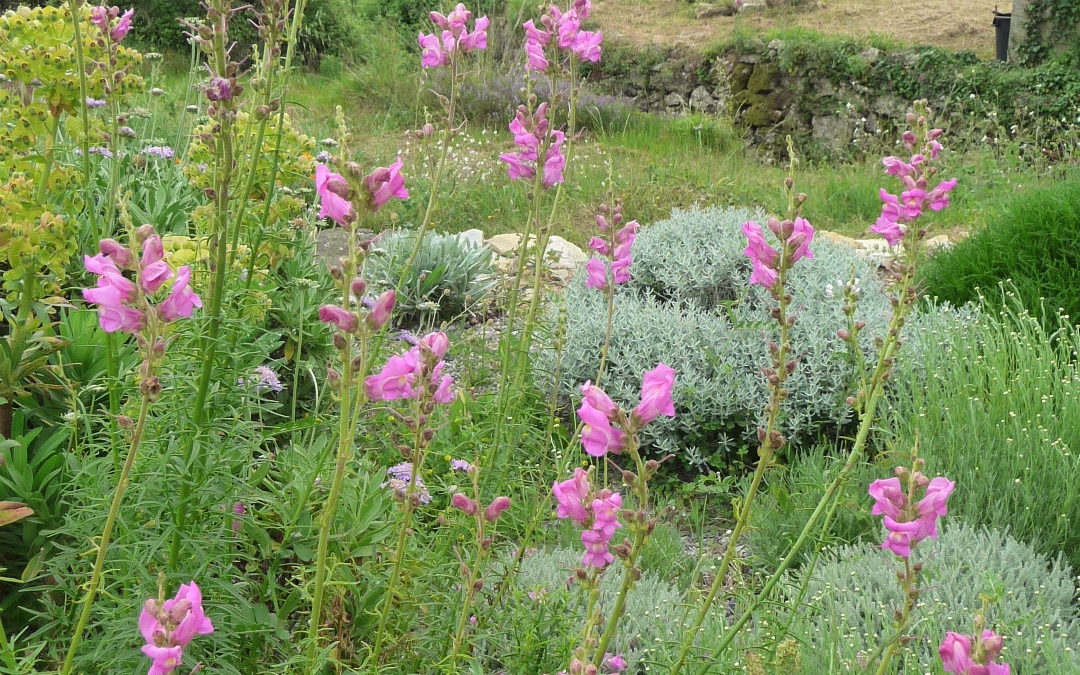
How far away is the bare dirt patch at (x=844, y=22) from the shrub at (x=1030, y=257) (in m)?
7.76

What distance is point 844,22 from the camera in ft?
43.1

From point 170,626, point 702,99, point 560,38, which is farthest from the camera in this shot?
point 702,99

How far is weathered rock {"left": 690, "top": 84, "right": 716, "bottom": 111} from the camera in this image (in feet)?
39.5

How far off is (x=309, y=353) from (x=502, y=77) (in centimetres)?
801

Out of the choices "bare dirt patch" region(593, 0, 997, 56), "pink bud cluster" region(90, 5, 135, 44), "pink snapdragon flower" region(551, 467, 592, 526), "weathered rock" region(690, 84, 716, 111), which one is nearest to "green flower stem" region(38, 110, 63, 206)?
"pink bud cluster" region(90, 5, 135, 44)

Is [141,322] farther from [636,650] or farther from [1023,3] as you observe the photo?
[1023,3]

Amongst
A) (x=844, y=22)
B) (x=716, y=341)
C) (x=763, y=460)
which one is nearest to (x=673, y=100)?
(x=844, y=22)

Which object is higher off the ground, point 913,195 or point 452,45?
point 452,45

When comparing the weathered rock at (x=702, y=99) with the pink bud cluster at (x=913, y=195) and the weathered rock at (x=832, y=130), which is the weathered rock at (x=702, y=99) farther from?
the pink bud cluster at (x=913, y=195)

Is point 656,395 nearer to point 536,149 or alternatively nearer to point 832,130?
point 536,149

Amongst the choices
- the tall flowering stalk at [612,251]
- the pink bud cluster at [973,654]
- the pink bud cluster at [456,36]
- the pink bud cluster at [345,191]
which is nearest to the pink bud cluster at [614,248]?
the tall flowering stalk at [612,251]

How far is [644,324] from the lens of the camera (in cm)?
373

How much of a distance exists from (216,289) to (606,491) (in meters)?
0.86

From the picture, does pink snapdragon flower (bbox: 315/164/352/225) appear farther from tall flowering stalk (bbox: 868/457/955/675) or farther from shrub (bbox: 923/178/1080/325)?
shrub (bbox: 923/178/1080/325)
